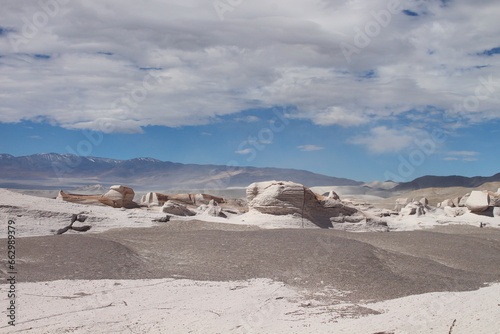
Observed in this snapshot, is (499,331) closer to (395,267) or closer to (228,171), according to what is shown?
(395,267)

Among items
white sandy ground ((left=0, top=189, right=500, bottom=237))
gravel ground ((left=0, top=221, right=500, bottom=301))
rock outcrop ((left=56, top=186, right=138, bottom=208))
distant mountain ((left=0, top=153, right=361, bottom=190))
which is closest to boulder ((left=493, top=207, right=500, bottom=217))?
white sandy ground ((left=0, top=189, right=500, bottom=237))

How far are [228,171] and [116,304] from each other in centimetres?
14375

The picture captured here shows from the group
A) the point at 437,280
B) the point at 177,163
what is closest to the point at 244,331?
the point at 437,280

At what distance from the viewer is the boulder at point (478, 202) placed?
24.0 meters

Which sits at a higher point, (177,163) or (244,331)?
(177,163)

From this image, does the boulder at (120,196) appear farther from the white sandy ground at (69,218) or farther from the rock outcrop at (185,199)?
the white sandy ground at (69,218)

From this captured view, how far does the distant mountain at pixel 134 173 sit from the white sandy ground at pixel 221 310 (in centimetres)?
11515

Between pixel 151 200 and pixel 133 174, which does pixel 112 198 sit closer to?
pixel 151 200

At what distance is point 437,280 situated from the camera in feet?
32.0

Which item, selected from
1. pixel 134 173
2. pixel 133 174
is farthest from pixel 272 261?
pixel 134 173

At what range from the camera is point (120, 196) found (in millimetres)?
24562

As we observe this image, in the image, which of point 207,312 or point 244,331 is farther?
point 207,312

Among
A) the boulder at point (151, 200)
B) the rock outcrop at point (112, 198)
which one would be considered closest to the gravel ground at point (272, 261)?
the rock outcrop at point (112, 198)

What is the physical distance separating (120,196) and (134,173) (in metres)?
133
